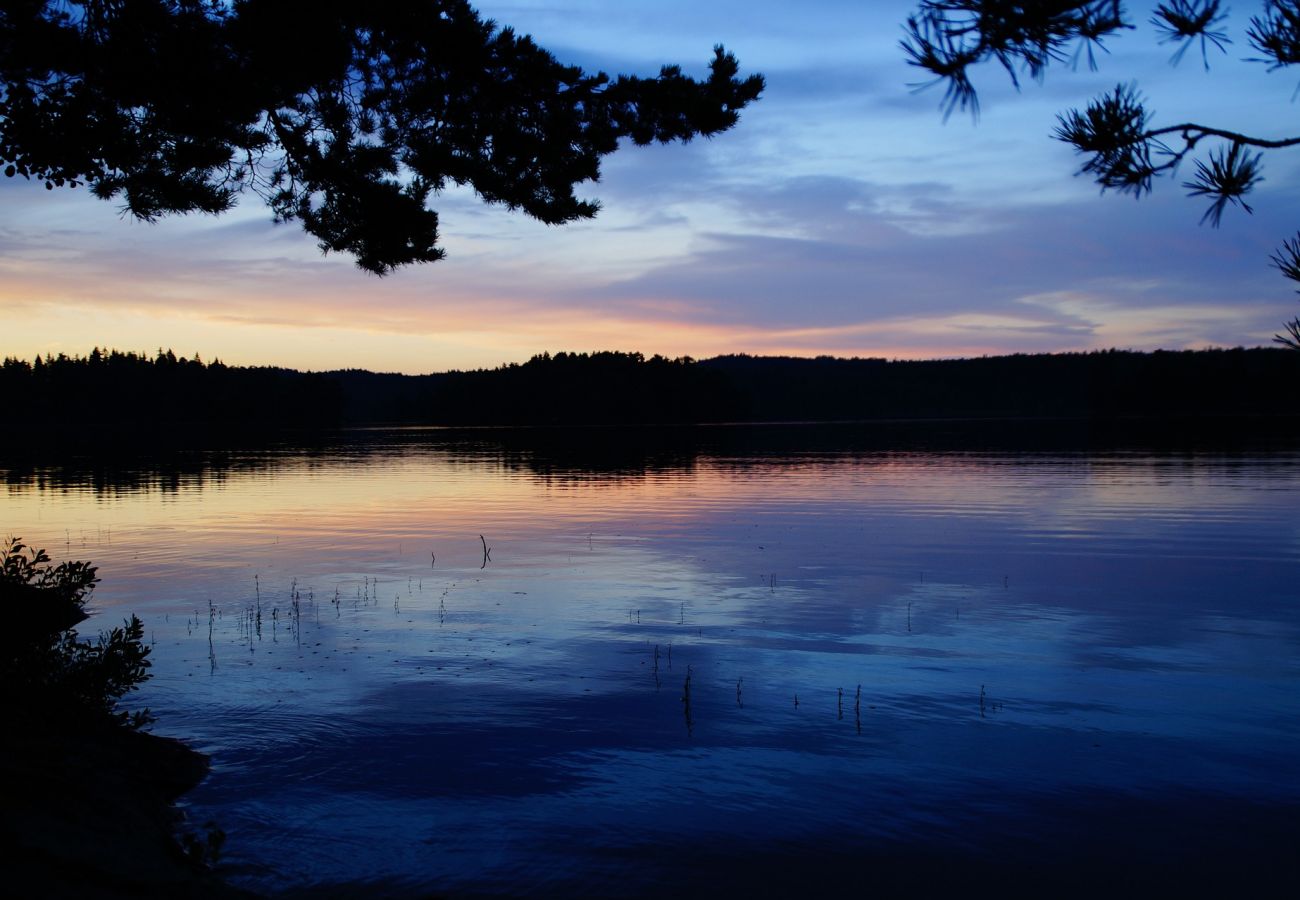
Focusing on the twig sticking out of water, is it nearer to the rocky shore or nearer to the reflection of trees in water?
the rocky shore

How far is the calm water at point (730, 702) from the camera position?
28.1 ft

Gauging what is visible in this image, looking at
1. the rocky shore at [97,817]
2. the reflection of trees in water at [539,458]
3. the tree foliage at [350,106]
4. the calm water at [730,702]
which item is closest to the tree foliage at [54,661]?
the rocky shore at [97,817]

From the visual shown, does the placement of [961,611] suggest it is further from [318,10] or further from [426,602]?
[318,10]

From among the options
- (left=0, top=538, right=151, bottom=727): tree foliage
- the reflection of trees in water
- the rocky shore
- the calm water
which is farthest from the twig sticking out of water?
the reflection of trees in water

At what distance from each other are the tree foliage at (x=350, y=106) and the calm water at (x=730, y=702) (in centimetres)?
615

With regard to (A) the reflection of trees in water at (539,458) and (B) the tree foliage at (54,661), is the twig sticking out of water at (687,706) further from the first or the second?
(A) the reflection of trees in water at (539,458)

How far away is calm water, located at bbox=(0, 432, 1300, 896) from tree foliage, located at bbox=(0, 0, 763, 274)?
242 inches

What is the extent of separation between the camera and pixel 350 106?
42.4 ft

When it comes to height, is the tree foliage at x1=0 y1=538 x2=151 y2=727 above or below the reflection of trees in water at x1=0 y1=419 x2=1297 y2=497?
above

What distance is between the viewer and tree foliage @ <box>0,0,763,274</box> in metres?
11.2

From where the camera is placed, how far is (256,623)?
18156 millimetres

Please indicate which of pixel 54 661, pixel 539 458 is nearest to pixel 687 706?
pixel 54 661

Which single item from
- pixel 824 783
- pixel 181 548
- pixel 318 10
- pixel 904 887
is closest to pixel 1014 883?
pixel 904 887

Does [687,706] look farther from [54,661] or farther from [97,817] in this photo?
[54,661]
